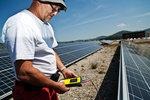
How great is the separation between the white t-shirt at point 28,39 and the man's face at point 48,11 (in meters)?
0.08

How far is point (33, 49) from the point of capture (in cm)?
271

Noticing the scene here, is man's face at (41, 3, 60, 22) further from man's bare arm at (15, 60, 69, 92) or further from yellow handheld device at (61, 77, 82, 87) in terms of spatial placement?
yellow handheld device at (61, 77, 82, 87)

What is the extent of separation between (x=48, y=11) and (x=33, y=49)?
531 millimetres

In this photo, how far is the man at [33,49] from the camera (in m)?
2.64

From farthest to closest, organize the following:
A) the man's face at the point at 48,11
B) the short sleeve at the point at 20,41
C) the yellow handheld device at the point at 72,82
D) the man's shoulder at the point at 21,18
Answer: the yellow handheld device at the point at 72,82 → the man's face at the point at 48,11 → the man's shoulder at the point at 21,18 → the short sleeve at the point at 20,41

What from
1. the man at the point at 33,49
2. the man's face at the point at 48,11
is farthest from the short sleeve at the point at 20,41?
the man's face at the point at 48,11

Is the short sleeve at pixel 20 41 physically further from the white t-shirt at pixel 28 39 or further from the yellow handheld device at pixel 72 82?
the yellow handheld device at pixel 72 82

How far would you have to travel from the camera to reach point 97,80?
11.1 meters

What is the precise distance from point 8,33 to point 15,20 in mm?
157

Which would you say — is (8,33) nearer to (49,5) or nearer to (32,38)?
(32,38)

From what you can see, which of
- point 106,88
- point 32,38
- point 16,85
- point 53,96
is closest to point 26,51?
point 32,38

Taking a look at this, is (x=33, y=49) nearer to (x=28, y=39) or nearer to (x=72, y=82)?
(x=28, y=39)

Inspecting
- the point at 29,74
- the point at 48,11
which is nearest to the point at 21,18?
the point at 48,11

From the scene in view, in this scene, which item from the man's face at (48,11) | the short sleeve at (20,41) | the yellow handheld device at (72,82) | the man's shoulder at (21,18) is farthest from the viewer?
the yellow handheld device at (72,82)
